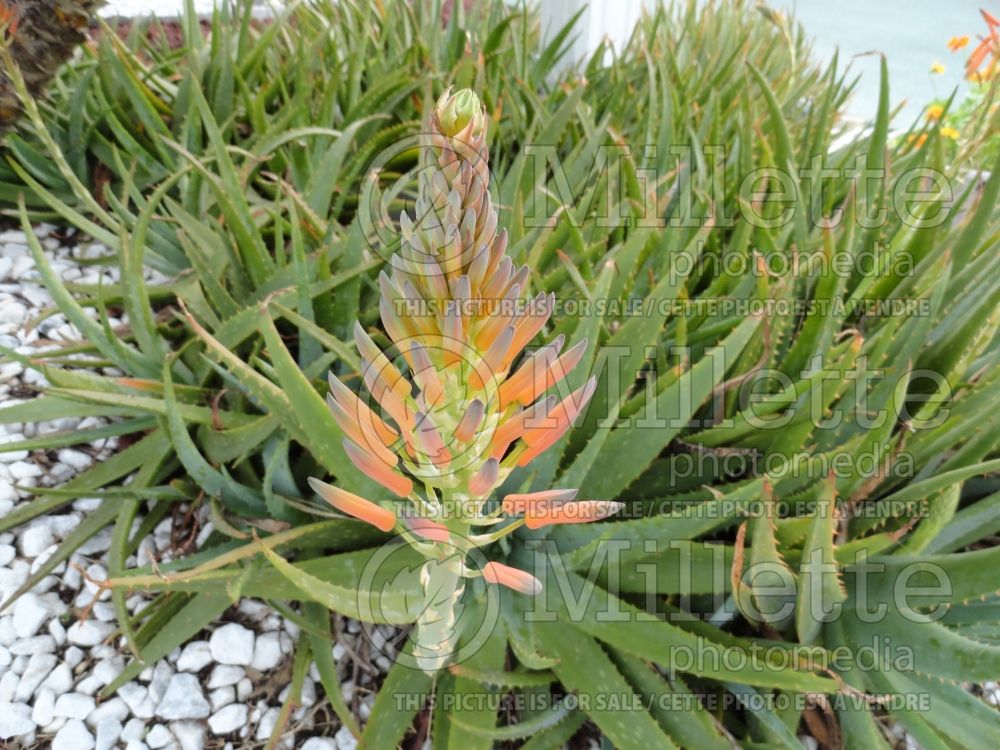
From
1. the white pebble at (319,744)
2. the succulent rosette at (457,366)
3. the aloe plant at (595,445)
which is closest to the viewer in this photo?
the succulent rosette at (457,366)

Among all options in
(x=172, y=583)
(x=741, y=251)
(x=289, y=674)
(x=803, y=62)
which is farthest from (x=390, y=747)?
(x=803, y=62)

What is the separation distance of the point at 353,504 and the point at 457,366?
108 mm

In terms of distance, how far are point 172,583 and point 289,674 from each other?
19cm

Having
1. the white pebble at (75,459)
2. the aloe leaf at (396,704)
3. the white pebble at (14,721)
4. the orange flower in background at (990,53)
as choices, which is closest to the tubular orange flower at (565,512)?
the aloe leaf at (396,704)

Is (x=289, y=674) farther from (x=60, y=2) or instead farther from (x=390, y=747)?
(x=60, y=2)

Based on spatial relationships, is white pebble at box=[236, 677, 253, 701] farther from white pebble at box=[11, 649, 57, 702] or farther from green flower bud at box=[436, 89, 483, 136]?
green flower bud at box=[436, 89, 483, 136]

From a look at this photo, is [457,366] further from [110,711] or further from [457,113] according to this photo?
[110,711]

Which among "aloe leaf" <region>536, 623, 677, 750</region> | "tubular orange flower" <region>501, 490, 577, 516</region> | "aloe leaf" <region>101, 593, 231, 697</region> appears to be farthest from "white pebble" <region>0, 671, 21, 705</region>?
"tubular orange flower" <region>501, 490, 577, 516</region>

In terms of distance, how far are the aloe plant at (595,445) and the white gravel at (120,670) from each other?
42mm

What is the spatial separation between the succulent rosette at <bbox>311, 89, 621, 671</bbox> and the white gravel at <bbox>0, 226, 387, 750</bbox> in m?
0.44

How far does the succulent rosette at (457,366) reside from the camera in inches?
16.8

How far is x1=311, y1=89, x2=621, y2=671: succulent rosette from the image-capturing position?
427mm

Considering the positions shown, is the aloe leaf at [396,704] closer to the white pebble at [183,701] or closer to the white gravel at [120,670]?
the white gravel at [120,670]

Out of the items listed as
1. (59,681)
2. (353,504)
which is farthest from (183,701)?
(353,504)
